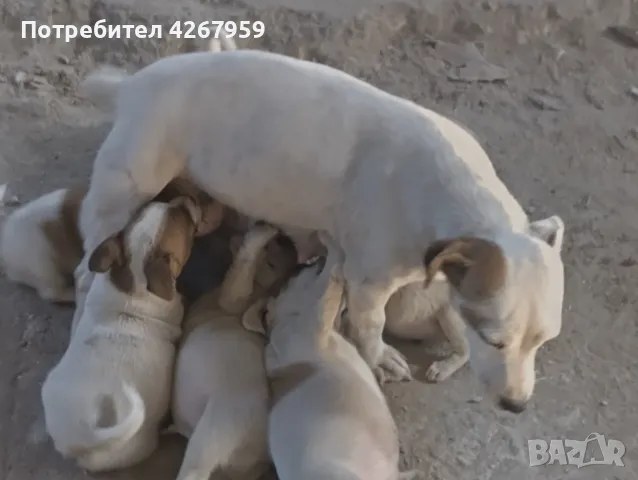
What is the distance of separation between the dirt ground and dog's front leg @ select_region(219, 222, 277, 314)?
12.8 inches

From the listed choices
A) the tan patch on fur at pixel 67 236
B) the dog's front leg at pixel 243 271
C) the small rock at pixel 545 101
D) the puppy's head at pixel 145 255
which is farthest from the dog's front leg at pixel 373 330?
the small rock at pixel 545 101

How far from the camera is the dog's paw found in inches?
84.0

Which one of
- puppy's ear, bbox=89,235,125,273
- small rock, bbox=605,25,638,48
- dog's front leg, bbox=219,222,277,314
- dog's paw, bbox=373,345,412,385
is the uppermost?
small rock, bbox=605,25,638,48

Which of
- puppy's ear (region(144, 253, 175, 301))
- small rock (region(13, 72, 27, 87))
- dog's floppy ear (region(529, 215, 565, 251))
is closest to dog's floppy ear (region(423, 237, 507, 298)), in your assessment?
dog's floppy ear (region(529, 215, 565, 251))

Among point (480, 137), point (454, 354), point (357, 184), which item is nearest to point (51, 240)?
point (357, 184)

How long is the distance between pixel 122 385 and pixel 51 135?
3.53ft

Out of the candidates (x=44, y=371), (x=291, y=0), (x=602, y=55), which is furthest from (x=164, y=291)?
(x=602, y=55)

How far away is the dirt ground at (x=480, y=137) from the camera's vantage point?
2045 mm

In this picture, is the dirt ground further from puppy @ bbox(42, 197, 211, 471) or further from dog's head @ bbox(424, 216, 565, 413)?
dog's head @ bbox(424, 216, 565, 413)

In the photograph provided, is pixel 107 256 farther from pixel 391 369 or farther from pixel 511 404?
pixel 511 404

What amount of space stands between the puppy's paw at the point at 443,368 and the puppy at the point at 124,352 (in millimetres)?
569

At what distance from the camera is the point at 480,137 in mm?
2783

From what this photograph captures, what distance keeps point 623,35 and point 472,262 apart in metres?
1.81

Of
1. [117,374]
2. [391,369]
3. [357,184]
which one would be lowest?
[391,369]
